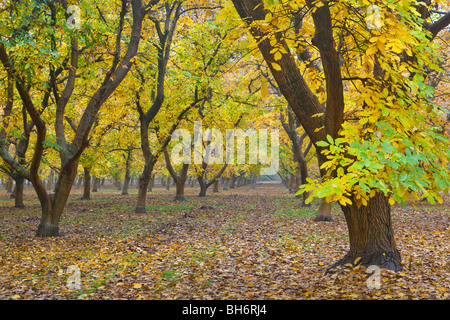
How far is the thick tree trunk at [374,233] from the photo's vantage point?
607 centimetres

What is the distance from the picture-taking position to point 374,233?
6.15 m

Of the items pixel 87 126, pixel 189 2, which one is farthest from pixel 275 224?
pixel 189 2

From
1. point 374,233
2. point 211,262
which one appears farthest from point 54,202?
point 374,233

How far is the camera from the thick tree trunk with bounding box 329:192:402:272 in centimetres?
607

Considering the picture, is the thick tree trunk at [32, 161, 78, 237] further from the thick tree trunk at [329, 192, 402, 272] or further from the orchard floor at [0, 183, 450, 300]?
the thick tree trunk at [329, 192, 402, 272]

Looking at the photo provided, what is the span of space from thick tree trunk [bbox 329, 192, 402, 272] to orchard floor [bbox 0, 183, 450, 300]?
0.82ft

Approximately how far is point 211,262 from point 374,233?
3724 millimetres

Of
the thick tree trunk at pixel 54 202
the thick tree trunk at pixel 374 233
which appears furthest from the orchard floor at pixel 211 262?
the thick tree trunk at pixel 54 202

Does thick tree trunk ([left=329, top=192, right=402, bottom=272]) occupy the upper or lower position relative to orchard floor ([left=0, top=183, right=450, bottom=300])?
upper

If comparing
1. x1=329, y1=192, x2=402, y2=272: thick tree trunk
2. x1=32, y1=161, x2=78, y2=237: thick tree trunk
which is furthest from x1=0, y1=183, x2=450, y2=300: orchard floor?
x1=32, y1=161, x2=78, y2=237: thick tree trunk

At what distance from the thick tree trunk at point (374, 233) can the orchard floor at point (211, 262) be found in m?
0.25

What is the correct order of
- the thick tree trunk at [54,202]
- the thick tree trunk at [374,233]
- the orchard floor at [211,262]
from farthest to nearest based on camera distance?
the thick tree trunk at [54,202] < the thick tree trunk at [374,233] < the orchard floor at [211,262]

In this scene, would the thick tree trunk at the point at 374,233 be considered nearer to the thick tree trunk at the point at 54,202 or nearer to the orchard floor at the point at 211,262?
the orchard floor at the point at 211,262

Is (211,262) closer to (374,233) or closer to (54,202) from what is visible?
(374,233)
